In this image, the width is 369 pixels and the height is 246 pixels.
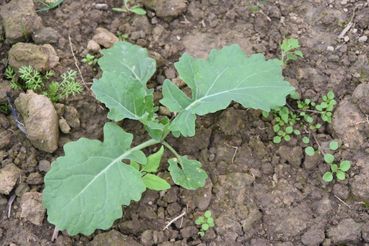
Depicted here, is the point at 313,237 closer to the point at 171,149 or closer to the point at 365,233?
the point at 365,233

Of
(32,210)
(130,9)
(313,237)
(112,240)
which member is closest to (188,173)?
(112,240)

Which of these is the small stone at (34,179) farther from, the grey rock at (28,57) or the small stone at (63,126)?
the grey rock at (28,57)

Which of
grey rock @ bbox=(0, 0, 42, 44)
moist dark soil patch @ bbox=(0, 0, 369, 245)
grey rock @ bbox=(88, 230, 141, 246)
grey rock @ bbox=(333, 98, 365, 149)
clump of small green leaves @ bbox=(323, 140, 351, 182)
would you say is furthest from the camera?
grey rock @ bbox=(0, 0, 42, 44)

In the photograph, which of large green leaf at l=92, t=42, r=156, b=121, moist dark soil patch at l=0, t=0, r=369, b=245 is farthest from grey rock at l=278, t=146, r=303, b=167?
large green leaf at l=92, t=42, r=156, b=121

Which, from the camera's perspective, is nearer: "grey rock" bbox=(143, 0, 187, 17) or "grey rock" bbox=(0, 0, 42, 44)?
"grey rock" bbox=(0, 0, 42, 44)

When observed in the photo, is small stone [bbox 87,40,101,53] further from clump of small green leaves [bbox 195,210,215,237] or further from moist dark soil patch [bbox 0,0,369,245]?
clump of small green leaves [bbox 195,210,215,237]

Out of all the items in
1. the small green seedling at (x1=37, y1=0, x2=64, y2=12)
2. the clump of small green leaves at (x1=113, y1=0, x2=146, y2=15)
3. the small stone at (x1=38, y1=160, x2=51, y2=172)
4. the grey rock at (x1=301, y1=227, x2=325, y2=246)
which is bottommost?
the grey rock at (x1=301, y1=227, x2=325, y2=246)

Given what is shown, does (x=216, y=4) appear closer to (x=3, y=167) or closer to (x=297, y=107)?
(x=297, y=107)

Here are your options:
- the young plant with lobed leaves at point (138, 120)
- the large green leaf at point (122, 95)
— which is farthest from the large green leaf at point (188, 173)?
the large green leaf at point (122, 95)

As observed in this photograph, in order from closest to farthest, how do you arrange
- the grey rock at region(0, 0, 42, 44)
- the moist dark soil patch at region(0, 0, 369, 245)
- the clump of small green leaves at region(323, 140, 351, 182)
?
the moist dark soil patch at region(0, 0, 369, 245)
the clump of small green leaves at region(323, 140, 351, 182)
the grey rock at region(0, 0, 42, 44)
